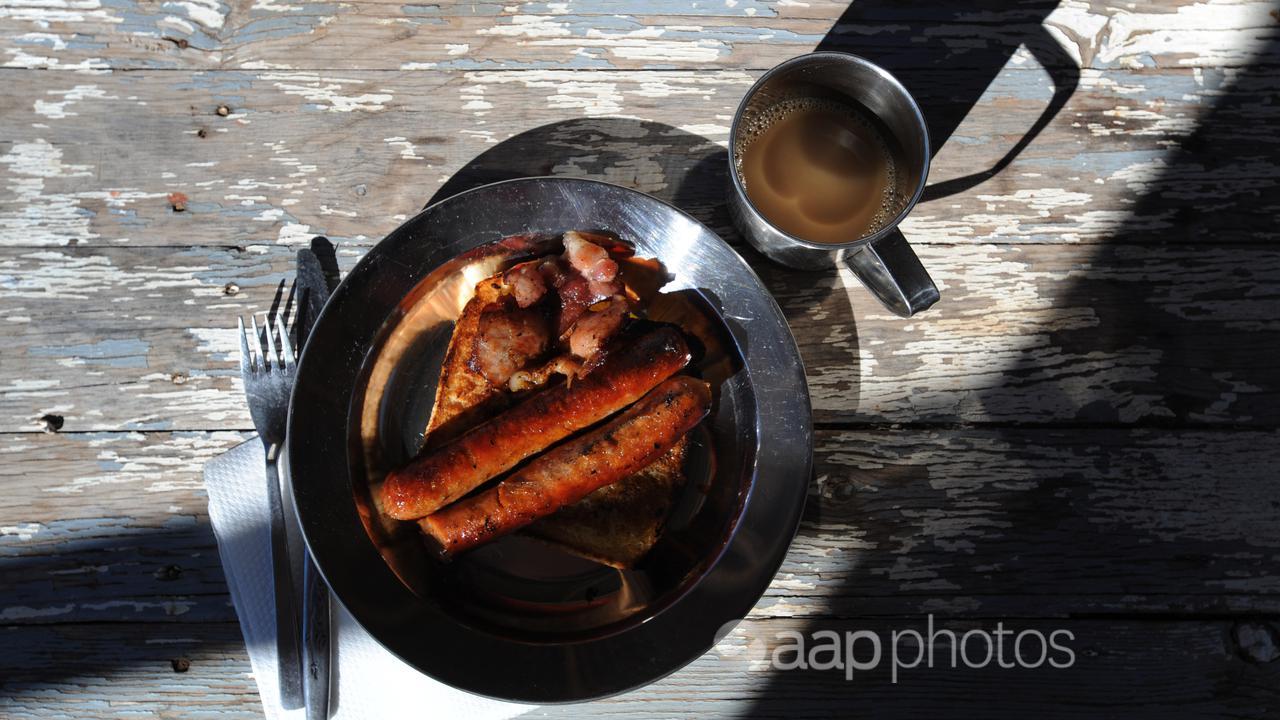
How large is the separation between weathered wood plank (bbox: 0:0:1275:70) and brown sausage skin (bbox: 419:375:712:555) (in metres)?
0.63

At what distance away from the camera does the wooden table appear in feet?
4.06

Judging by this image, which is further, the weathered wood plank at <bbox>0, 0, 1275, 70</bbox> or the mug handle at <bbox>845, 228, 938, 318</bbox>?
the weathered wood plank at <bbox>0, 0, 1275, 70</bbox>

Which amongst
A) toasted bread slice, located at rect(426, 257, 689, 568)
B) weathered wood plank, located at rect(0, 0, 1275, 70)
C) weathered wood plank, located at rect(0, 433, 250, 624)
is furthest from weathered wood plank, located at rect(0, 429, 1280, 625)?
weathered wood plank, located at rect(0, 0, 1275, 70)

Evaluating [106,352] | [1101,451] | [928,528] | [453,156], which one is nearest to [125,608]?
[106,352]

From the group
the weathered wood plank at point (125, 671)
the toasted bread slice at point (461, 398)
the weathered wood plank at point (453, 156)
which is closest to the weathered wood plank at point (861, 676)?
the weathered wood plank at point (125, 671)

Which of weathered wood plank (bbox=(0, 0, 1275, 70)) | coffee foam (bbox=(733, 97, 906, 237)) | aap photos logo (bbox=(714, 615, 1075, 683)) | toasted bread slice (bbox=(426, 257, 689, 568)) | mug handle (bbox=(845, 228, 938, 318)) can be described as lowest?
aap photos logo (bbox=(714, 615, 1075, 683))

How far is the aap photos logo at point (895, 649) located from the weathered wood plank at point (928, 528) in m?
0.04

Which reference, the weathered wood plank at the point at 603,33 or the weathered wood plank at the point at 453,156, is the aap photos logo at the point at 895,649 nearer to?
the weathered wood plank at the point at 453,156

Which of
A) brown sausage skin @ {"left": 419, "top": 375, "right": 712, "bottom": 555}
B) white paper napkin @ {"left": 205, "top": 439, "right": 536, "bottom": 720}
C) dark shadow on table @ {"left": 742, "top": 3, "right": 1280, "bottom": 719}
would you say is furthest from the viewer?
dark shadow on table @ {"left": 742, "top": 3, "right": 1280, "bottom": 719}

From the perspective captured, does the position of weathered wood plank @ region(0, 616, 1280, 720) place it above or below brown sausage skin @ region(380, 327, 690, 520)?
below

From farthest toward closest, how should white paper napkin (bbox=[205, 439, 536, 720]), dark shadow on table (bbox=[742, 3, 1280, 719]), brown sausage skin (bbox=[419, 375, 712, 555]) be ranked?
1. dark shadow on table (bbox=[742, 3, 1280, 719])
2. white paper napkin (bbox=[205, 439, 536, 720])
3. brown sausage skin (bbox=[419, 375, 712, 555])

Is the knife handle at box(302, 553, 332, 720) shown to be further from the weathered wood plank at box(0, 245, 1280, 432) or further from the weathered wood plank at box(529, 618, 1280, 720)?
the weathered wood plank at box(529, 618, 1280, 720)

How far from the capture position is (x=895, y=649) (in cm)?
126

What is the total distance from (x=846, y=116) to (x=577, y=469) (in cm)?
70
